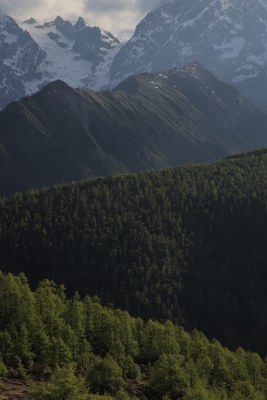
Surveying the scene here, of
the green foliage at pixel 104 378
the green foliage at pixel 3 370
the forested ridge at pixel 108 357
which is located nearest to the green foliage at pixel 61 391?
the forested ridge at pixel 108 357

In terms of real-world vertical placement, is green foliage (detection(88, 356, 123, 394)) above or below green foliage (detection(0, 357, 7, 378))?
above

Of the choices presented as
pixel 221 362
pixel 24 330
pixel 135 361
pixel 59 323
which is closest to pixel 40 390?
pixel 24 330

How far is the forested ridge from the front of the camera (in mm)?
118250

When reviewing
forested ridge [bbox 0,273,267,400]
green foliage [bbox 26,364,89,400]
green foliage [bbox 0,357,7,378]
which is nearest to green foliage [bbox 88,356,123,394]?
forested ridge [bbox 0,273,267,400]

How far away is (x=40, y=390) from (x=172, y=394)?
3948 cm

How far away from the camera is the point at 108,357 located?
124 meters

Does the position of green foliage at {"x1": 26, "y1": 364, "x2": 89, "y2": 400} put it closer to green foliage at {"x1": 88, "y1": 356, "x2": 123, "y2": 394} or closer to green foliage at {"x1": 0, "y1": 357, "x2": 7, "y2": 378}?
green foliage at {"x1": 0, "y1": 357, "x2": 7, "y2": 378}

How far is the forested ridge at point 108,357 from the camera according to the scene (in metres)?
118

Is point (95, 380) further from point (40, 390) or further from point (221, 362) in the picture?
point (221, 362)

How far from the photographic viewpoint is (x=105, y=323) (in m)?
148

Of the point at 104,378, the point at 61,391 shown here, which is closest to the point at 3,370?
the point at 104,378

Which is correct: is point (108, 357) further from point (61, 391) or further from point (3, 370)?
point (61, 391)

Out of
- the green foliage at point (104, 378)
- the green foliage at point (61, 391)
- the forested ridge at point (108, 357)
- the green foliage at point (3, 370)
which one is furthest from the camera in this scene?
the forested ridge at point (108, 357)

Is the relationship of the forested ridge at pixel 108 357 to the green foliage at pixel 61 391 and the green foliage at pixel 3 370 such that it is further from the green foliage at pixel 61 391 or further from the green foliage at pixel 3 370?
the green foliage at pixel 61 391
